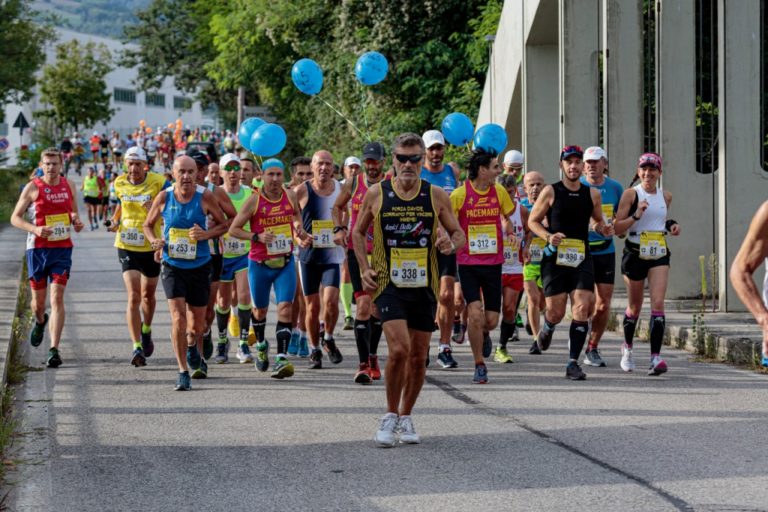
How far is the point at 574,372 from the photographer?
12039 millimetres

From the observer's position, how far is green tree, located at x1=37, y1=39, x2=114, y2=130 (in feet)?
268

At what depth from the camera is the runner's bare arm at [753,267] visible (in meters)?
5.86

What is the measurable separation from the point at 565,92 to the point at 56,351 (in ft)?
35.6

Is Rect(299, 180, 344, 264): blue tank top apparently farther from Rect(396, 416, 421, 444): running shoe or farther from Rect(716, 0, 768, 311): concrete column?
Rect(716, 0, 768, 311): concrete column

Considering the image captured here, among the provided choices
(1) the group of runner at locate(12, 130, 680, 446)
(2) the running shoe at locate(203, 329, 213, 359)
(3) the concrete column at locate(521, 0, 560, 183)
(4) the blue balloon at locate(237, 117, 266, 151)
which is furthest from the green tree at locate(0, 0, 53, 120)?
(2) the running shoe at locate(203, 329, 213, 359)

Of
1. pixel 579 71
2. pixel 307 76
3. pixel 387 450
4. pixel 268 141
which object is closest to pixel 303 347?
pixel 268 141

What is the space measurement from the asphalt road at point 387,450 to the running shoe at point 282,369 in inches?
3.9

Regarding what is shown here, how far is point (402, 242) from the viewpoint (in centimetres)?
906

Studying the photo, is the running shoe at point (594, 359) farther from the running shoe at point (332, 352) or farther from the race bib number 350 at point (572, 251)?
the running shoe at point (332, 352)

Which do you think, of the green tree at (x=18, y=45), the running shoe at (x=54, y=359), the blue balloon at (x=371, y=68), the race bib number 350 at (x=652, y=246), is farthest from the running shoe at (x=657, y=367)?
the green tree at (x=18, y=45)

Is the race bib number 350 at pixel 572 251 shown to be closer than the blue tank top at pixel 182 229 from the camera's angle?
No

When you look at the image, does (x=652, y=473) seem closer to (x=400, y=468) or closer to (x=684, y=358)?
(x=400, y=468)

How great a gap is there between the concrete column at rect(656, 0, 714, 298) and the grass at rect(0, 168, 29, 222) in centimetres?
2464

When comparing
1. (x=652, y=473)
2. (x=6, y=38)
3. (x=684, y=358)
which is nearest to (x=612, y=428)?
(x=652, y=473)
